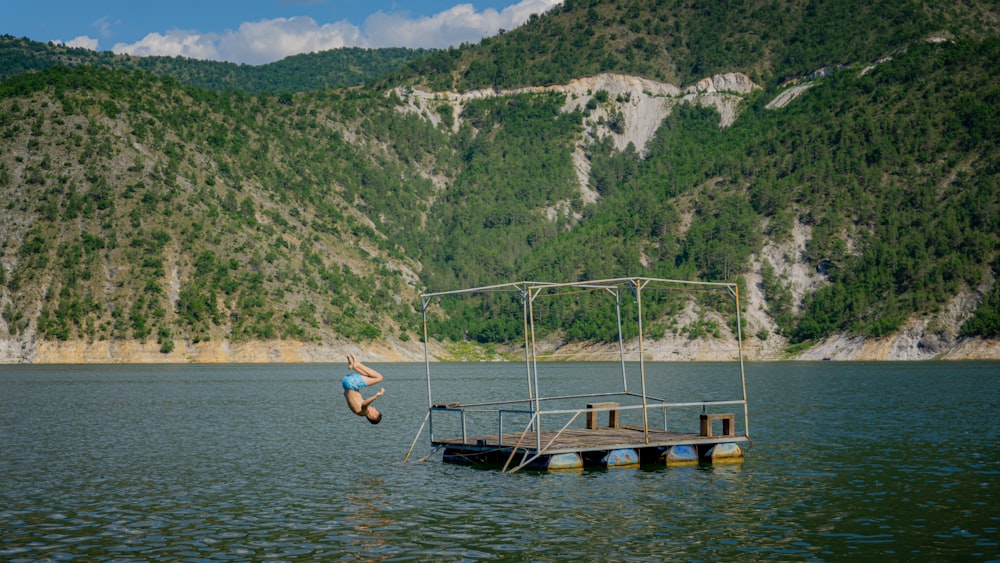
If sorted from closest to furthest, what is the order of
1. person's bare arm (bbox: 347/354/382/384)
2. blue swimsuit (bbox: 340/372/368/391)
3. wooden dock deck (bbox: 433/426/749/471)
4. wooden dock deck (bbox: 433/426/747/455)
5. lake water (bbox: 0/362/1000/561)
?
1. lake water (bbox: 0/362/1000/561)
2. person's bare arm (bbox: 347/354/382/384)
3. blue swimsuit (bbox: 340/372/368/391)
4. wooden dock deck (bbox: 433/426/749/471)
5. wooden dock deck (bbox: 433/426/747/455)

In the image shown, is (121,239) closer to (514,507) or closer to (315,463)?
(315,463)

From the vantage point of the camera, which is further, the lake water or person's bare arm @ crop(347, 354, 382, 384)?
person's bare arm @ crop(347, 354, 382, 384)

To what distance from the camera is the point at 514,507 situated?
3344 centimetres

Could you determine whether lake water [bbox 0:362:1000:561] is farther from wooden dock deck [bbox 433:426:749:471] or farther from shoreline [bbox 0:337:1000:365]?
shoreline [bbox 0:337:1000:365]

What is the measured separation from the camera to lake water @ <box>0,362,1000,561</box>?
27.5 metres

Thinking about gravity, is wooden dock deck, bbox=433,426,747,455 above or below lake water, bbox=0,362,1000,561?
above

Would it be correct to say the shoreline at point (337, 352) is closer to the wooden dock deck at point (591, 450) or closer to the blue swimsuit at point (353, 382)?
the wooden dock deck at point (591, 450)

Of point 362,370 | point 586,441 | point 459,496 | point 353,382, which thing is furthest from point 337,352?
point 459,496

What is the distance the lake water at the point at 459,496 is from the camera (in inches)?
1081

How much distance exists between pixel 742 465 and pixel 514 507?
13.5 m

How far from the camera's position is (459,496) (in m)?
35.8

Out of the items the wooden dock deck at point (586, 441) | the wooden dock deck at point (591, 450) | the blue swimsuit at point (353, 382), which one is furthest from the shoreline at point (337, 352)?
the blue swimsuit at point (353, 382)

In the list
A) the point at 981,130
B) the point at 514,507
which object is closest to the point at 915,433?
the point at 514,507

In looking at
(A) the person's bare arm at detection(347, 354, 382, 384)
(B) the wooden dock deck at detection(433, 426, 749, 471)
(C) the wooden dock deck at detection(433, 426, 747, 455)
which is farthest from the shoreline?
(A) the person's bare arm at detection(347, 354, 382, 384)
